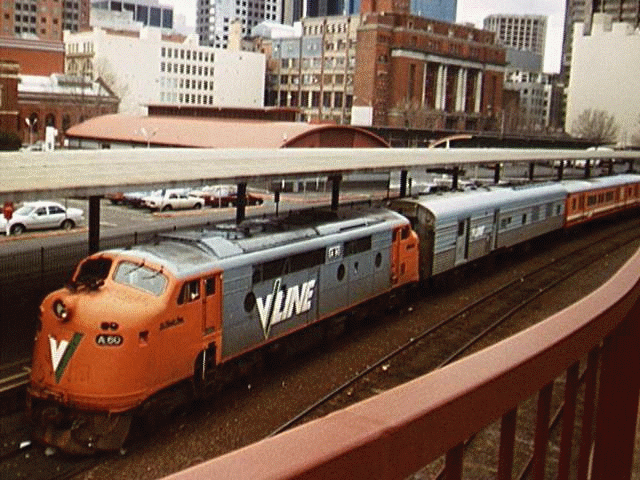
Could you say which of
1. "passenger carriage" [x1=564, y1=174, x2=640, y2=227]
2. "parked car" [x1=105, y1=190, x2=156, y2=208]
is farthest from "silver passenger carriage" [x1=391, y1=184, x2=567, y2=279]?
"parked car" [x1=105, y1=190, x2=156, y2=208]

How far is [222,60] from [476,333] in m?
98.8

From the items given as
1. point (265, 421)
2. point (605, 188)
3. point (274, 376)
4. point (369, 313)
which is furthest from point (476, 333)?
point (605, 188)

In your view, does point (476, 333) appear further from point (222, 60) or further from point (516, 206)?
point (222, 60)

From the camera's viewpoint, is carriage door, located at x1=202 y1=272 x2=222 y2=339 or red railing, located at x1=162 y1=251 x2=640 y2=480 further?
carriage door, located at x1=202 y1=272 x2=222 y2=339

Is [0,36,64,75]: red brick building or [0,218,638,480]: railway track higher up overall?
[0,36,64,75]: red brick building

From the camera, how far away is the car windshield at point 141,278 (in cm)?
1158

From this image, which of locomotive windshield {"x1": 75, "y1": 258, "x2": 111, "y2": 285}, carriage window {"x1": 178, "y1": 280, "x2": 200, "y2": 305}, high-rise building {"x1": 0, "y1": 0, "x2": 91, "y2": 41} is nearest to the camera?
carriage window {"x1": 178, "y1": 280, "x2": 200, "y2": 305}

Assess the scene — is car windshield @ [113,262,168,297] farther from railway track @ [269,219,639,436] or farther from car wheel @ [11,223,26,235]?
car wheel @ [11,223,26,235]

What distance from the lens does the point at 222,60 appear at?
11200 centimetres

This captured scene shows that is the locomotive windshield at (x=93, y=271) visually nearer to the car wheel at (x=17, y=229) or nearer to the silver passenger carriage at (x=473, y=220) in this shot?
the silver passenger carriage at (x=473, y=220)

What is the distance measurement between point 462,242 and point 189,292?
→ 41.3 feet

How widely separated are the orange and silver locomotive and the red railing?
915cm

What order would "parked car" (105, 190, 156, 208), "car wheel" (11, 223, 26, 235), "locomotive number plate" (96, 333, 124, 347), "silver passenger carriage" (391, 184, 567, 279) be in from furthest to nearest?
"parked car" (105, 190, 156, 208), "car wheel" (11, 223, 26, 235), "silver passenger carriage" (391, 184, 567, 279), "locomotive number plate" (96, 333, 124, 347)

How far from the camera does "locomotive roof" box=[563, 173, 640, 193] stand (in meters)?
34.9
